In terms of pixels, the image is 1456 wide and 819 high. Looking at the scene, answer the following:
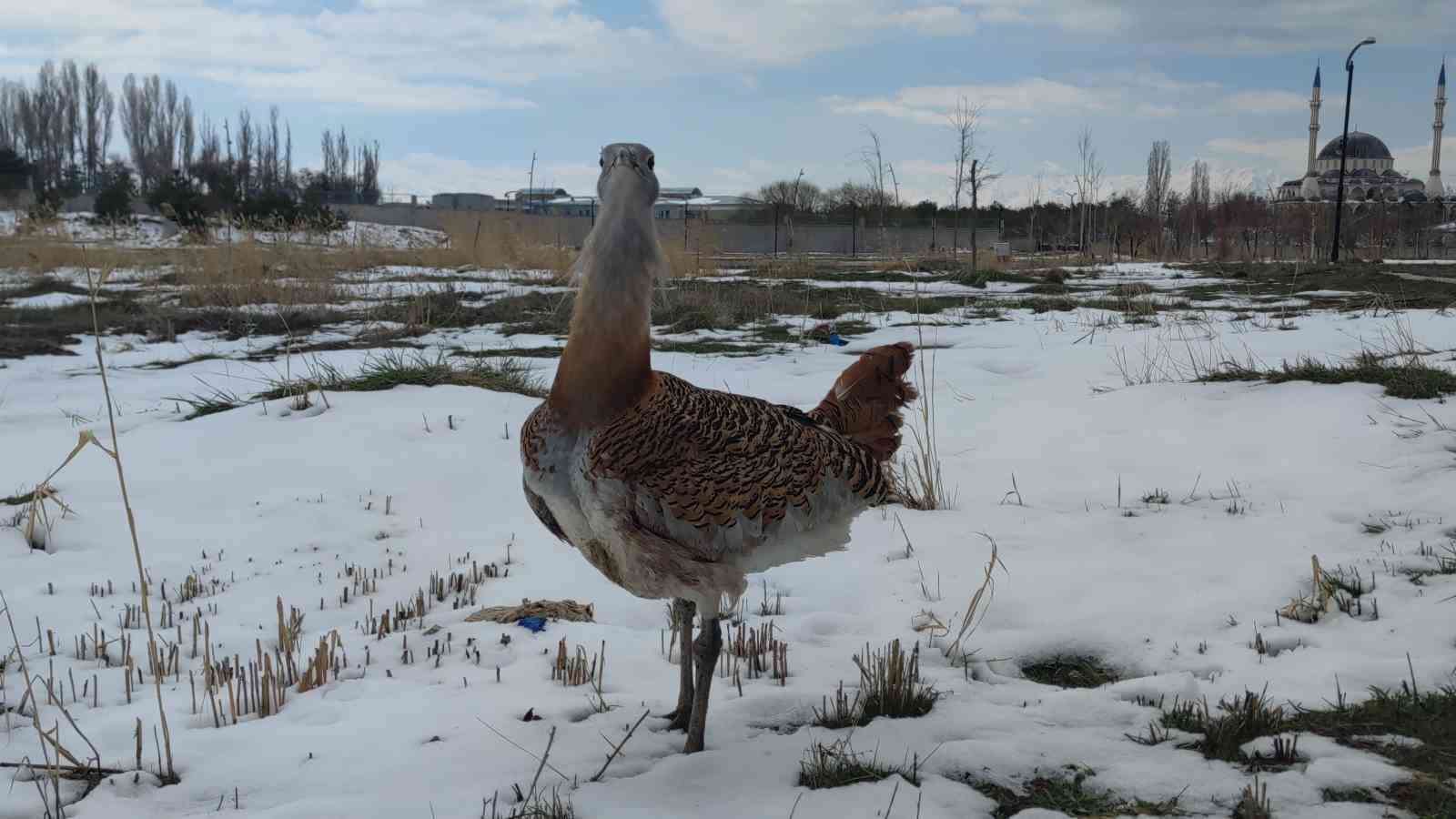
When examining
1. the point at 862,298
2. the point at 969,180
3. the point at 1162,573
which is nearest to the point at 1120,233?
the point at 969,180

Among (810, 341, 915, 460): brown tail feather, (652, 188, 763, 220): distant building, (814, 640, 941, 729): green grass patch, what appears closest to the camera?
(814, 640, 941, 729): green grass patch

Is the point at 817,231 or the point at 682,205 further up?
the point at 682,205

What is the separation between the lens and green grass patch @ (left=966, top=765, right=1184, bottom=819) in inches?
95.5

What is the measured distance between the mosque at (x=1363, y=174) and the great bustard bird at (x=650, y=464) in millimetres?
74275

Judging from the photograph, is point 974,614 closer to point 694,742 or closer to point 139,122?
point 694,742

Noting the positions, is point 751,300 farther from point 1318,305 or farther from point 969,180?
point 969,180

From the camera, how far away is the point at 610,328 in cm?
283

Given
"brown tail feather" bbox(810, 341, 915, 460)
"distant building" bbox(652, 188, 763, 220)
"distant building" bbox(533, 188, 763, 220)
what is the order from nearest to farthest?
1. "brown tail feather" bbox(810, 341, 915, 460)
2. "distant building" bbox(652, 188, 763, 220)
3. "distant building" bbox(533, 188, 763, 220)

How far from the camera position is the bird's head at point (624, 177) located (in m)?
2.84

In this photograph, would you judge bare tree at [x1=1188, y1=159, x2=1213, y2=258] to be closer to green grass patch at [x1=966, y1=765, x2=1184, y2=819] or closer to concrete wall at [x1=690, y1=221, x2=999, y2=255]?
concrete wall at [x1=690, y1=221, x2=999, y2=255]

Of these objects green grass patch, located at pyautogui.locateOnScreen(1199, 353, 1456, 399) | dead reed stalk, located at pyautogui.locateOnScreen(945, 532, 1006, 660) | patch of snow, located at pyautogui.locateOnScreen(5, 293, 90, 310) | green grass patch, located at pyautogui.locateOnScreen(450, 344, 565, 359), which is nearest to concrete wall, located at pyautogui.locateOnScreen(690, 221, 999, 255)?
patch of snow, located at pyautogui.locateOnScreen(5, 293, 90, 310)

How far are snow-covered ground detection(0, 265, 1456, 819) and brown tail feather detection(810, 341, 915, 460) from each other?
2.75ft

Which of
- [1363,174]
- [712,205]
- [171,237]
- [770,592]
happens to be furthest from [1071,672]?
[1363,174]

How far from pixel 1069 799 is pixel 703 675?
107 cm
